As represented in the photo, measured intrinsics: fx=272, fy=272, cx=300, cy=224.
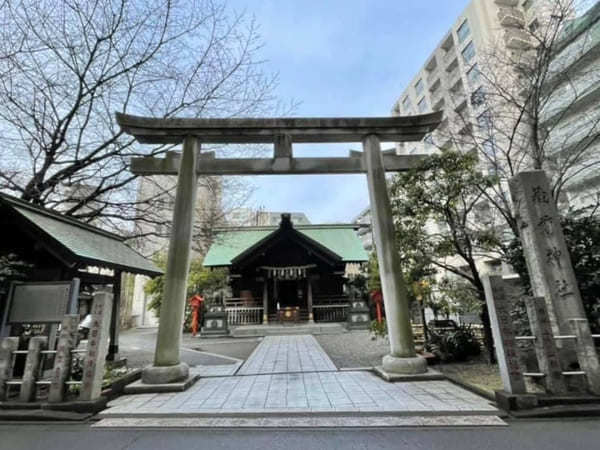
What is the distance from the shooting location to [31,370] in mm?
4117

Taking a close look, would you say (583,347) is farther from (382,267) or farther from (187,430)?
(187,430)

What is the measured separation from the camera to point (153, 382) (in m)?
4.98

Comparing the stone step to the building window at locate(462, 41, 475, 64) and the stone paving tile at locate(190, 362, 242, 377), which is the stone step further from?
the building window at locate(462, 41, 475, 64)

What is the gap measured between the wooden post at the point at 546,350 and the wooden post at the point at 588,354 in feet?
1.05

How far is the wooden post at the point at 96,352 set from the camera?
4125 millimetres

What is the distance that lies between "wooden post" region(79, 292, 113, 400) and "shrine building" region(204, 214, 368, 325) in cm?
1089

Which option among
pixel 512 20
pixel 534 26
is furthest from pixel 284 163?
pixel 512 20

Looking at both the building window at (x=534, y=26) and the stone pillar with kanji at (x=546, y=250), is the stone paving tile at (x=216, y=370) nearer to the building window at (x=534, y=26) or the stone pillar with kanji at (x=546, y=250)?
the stone pillar with kanji at (x=546, y=250)

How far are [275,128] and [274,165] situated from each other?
34.0 inches

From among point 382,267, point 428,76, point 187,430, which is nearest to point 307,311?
point 382,267

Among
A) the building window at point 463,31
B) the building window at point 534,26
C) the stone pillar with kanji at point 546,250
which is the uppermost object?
the building window at point 463,31

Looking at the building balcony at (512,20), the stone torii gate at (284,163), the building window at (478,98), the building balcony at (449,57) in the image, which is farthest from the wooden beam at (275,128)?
the building balcony at (449,57)

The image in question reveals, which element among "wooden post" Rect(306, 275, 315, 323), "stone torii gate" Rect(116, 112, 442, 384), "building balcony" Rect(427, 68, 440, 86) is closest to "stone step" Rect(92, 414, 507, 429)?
"stone torii gate" Rect(116, 112, 442, 384)

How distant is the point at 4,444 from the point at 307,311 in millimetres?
13895
